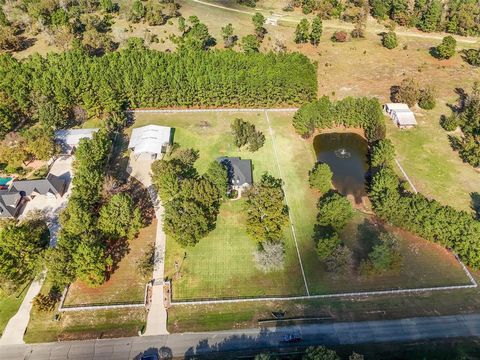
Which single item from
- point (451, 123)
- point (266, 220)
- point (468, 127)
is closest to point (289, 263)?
point (266, 220)

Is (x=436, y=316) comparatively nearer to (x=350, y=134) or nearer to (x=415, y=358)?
(x=415, y=358)

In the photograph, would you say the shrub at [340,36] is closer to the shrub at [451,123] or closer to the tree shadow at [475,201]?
the shrub at [451,123]

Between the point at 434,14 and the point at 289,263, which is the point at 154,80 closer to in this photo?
the point at 289,263

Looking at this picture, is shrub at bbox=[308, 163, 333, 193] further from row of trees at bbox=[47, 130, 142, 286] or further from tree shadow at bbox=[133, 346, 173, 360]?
tree shadow at bbox=[133, 346, 173, 360]

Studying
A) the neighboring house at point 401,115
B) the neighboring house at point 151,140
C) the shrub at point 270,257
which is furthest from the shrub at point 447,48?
the shrub at point 270,257

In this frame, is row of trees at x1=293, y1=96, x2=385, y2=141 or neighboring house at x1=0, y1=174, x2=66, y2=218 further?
row of trees at x1=293, y1=96, x2=385, y2=141

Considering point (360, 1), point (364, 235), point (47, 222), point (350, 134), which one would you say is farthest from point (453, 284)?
point (360, 1)

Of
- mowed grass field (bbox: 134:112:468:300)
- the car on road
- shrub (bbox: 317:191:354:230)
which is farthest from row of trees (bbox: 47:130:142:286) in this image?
shrub (bbox: 317:191:354:230)
